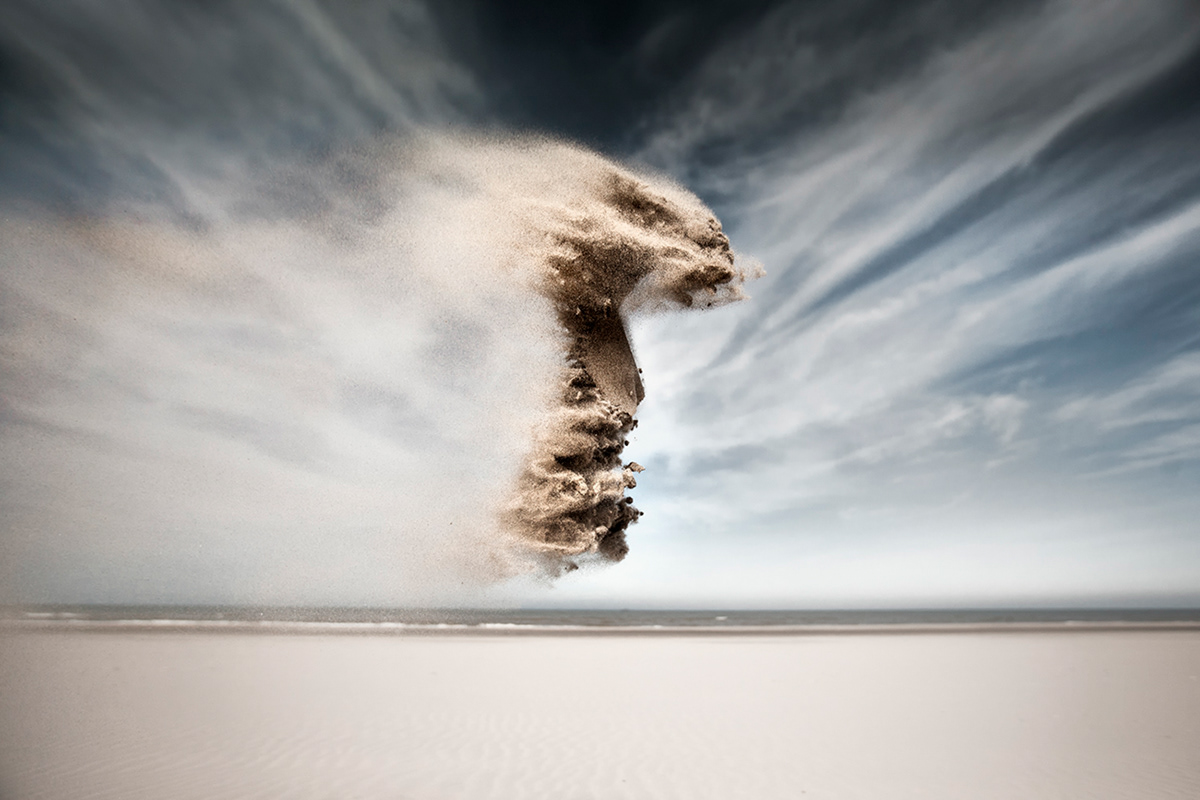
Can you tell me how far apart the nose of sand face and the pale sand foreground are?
4.00 meters

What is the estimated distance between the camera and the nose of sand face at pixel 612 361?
7098mm

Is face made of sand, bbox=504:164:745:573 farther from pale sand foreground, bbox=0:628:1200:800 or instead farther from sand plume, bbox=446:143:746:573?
pale sand foreground, bbox=0:628:1200:800

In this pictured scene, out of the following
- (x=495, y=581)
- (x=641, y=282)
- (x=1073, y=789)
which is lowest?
(x=1073, y=789)

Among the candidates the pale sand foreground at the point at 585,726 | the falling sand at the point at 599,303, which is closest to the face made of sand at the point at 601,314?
the falling sand at the point at 599,303

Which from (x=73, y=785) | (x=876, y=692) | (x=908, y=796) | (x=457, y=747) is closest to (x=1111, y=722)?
(x=876, y=692)

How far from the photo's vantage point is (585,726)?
264 inches

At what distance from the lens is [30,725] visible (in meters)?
6.41

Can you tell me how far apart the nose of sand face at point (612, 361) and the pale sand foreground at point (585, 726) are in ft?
13.1

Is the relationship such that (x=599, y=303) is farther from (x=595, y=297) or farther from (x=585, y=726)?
(x=585, y=726)

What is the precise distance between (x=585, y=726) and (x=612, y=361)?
14.9 ft

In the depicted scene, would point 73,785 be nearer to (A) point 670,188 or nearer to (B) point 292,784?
(B) point 292,784

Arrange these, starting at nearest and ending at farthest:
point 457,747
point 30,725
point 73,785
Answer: point 73,785 < point 457,747 < point 30,725

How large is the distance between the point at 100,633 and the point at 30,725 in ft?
43.6

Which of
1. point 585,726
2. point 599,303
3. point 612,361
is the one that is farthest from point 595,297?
point 585,726
